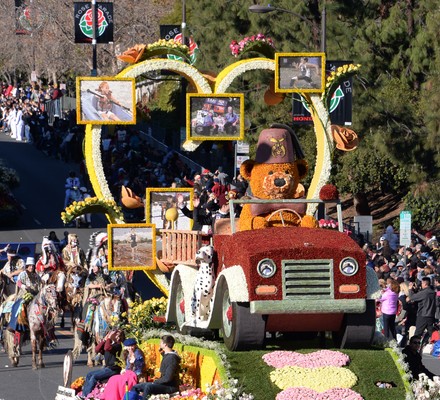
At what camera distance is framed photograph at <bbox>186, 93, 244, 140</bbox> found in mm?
22266

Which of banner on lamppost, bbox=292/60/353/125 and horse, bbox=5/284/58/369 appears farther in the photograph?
banner on lamppost, bbox=292/60/353/125

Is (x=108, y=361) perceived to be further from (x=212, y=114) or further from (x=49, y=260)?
(x=49, y=260)

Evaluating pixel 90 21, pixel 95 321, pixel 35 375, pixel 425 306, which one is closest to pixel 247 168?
pixel 95 321

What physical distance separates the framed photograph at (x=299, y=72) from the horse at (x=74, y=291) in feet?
28.3

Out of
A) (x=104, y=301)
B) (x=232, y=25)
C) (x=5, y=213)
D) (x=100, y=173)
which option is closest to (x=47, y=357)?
(x=104, y=301)

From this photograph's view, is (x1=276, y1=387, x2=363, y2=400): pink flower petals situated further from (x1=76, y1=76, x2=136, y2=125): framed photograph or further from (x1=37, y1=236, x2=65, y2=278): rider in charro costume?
(x1=37, y1=236, x2=65, y2=278): rider in charro costume

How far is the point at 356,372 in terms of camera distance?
706 inches

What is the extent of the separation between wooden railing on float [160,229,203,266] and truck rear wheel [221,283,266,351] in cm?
264

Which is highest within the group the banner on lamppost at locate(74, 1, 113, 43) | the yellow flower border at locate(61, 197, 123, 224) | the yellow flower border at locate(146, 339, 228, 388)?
the banner on lamppost at locate(74, 1, 113, 43)

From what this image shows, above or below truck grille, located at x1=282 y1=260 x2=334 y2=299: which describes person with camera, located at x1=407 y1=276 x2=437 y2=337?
below

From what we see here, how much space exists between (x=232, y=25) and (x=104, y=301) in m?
25.3

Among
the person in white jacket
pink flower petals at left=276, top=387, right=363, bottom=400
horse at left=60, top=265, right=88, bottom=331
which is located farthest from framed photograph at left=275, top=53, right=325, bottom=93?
the person in white jacket

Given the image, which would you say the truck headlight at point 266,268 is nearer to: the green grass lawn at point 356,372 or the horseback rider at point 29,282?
the green grass lawn at point 356,372

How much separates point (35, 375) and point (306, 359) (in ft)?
26.2
